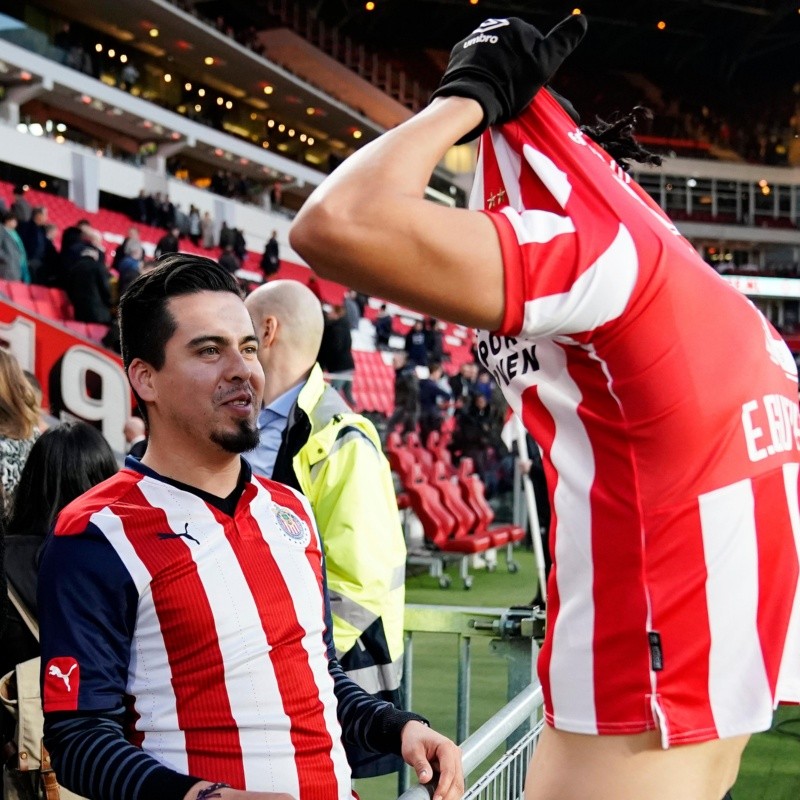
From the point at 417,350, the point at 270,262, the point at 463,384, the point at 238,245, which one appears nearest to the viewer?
the point at 463,384

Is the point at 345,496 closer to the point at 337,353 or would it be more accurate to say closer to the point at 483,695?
the point at 483,695

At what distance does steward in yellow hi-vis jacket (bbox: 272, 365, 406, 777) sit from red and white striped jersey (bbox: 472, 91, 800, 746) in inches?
55.8

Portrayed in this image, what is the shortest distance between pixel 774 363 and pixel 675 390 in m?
0.18

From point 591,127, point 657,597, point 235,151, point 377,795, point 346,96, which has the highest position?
point 346,96

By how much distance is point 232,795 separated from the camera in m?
1.28

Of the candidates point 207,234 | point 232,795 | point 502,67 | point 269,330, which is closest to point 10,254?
point 269,330

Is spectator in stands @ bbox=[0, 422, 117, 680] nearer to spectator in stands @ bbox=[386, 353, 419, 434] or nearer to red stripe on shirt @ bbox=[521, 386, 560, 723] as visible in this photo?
red stripe on shirt @ bbox=[521, 386, 560, 723]

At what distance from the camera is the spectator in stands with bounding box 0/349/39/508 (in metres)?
3.24

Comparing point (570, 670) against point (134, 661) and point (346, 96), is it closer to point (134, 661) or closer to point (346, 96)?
point (134, 661)

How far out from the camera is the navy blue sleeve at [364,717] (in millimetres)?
1657

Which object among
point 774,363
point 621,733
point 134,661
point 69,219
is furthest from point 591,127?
point 69,219

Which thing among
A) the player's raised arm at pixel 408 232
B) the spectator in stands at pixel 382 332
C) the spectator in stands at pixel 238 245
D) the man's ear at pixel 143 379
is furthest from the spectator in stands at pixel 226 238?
the player's raised arm at pixel 408 232

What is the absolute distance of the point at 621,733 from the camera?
3.29 feet

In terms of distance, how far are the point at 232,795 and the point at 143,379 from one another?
727 mm
